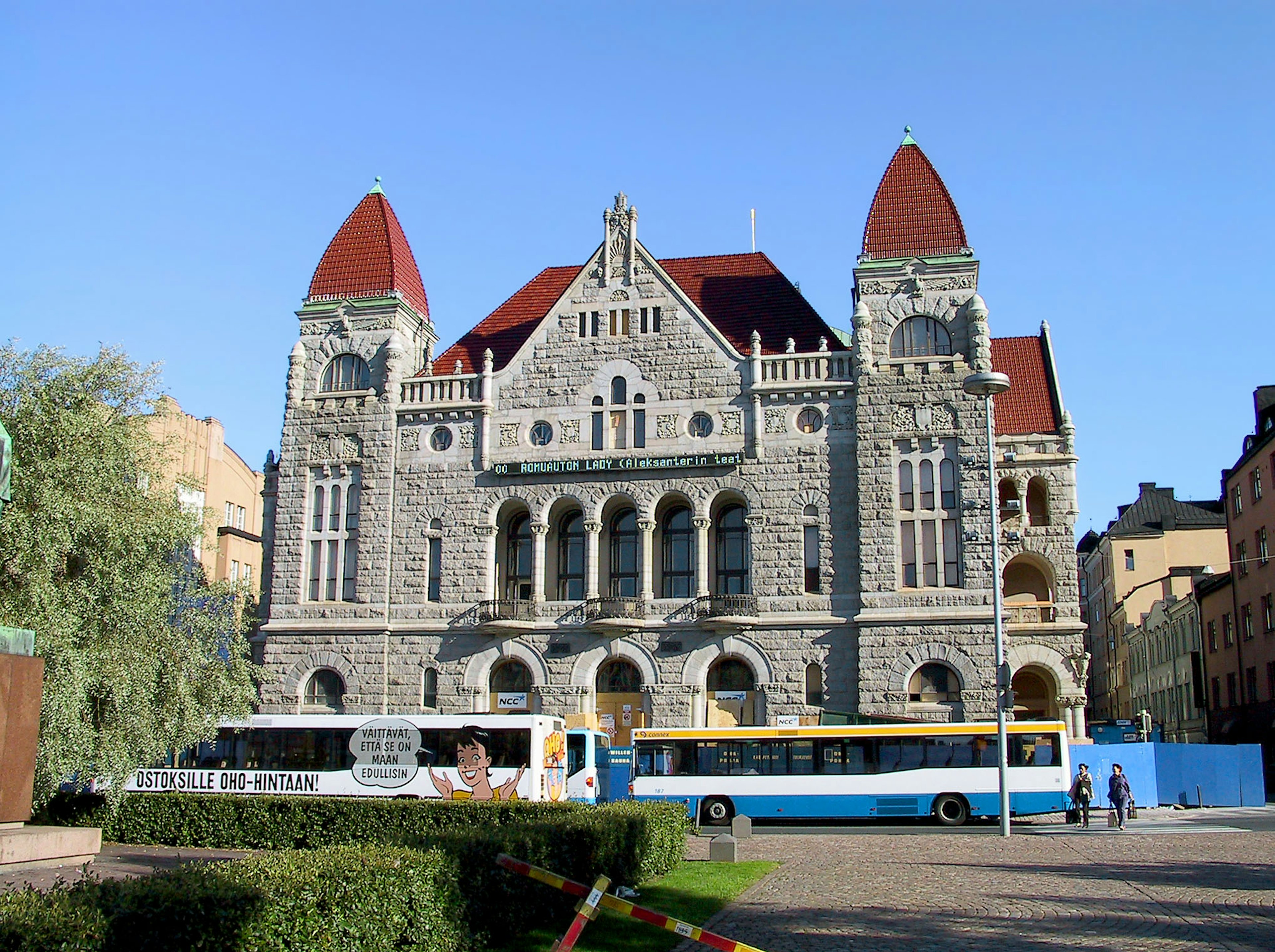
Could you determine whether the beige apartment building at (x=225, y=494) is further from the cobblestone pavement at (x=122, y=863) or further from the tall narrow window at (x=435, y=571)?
the cobblestone pavement at (x=122, y=863)

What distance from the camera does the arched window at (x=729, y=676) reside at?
4191 centimetres

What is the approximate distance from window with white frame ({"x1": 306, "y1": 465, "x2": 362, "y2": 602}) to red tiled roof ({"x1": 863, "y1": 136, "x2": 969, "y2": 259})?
2079 centimetres

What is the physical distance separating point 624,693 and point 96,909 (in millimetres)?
34233

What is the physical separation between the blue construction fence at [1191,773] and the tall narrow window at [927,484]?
902 cm

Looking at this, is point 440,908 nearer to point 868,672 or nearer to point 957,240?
point 868,672

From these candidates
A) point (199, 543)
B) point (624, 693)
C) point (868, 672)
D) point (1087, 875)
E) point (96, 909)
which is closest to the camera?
point (96, 909)

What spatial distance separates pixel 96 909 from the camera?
8953mm

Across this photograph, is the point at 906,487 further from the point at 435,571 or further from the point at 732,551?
the point at 435,571

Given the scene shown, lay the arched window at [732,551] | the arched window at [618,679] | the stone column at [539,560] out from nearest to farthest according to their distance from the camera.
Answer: the arched window at [618,679] < the arched window at [732,551] < the stone column at [539,560]

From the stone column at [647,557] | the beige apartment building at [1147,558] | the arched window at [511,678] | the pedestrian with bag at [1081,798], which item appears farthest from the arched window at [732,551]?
the beige apartment building at [1147,558]

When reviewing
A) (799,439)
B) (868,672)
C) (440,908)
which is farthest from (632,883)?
(799,439)

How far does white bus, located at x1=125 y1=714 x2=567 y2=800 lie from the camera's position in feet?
107

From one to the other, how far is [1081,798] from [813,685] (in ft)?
35.2

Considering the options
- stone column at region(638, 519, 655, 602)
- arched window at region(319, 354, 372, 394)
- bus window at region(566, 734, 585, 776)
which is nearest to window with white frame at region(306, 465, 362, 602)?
arched window at region(319, 354, 372, 394)
